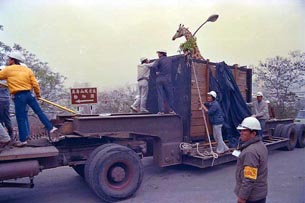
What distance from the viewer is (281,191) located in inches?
235

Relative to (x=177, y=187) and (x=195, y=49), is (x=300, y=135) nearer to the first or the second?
(x=195, y=49)

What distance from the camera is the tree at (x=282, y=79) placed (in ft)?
49.1

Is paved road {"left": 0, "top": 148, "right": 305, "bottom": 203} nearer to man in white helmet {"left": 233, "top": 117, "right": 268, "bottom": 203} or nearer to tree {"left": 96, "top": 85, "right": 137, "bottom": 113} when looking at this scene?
man in white helmet {"left": 233, "top": 117, "right": 268, "bottom": 203}

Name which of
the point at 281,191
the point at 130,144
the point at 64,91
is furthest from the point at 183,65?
the point at 64,91

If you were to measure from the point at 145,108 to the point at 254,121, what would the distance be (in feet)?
16.5

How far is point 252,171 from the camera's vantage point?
11.0 feet

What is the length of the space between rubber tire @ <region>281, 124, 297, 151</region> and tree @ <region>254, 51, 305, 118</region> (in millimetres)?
3983

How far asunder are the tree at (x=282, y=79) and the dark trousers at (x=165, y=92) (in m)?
8.87

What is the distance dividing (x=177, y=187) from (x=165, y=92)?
2.53 metres

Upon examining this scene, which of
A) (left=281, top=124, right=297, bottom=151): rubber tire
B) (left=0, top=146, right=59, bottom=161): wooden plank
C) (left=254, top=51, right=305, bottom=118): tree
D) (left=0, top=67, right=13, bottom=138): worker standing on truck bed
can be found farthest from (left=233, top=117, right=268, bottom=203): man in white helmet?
(left=254, top=51, right=305, bottom=118): tree

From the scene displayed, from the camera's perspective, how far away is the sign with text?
8523mm

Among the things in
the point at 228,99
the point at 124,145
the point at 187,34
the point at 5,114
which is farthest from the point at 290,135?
the point at 5,114

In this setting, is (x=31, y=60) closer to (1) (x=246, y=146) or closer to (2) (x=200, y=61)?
(2) (x=200, y=61)

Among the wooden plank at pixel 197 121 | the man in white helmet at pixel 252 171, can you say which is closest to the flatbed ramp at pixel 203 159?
the wooden plank at pixel 197 121
